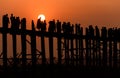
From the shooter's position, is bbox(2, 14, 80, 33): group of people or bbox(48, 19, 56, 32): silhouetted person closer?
bbox(2, 14, 80, 33): group of people

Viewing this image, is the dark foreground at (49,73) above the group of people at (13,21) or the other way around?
the other way around

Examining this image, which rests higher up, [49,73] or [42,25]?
[42,25]

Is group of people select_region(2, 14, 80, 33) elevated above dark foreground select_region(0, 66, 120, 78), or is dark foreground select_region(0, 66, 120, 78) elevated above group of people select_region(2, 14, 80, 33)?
group of people select_region(2, 14, 80, 33)

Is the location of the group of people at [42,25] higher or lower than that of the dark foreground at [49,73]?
higher

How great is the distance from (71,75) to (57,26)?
3150 mm

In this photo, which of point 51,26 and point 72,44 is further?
point 72,44

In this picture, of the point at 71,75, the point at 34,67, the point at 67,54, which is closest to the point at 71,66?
the point at 67,54

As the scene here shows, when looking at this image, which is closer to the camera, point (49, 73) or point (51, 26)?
point (49, 73)

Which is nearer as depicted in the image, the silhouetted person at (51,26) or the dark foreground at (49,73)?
the dark foreground at (49,73)

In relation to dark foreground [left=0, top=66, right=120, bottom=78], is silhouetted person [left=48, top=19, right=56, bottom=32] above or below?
above

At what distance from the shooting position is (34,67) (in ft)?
68.3

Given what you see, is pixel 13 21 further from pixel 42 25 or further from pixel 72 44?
pixel 72 44

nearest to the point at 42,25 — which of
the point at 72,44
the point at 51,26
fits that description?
the point at 51,26

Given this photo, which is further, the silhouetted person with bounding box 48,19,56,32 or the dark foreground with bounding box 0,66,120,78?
the silhouetted person with bounding box 48,19,56,32
